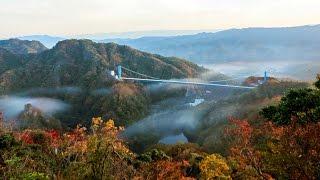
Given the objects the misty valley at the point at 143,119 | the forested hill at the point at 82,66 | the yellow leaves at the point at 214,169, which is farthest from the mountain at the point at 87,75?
the yellow leaves at the point at 214,169

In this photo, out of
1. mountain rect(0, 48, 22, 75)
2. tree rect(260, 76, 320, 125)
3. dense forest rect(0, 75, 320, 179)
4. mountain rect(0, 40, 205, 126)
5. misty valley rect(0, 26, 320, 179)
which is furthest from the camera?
mountain rect(0, 48, 22, 75)

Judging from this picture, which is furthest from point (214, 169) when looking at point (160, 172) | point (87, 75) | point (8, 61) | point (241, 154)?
point (8, 61)

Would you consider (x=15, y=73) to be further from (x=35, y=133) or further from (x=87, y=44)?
(x=35, y=133)

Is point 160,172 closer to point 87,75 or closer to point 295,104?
point 295,104

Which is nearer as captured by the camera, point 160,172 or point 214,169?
point 160,172

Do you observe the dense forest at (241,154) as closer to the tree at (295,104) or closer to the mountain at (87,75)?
the tree at (295,104)

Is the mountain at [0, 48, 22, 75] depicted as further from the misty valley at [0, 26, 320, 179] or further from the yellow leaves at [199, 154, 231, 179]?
the yellow leaves at [199, 154, 231, 179]

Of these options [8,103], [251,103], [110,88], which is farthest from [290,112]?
[8,103]

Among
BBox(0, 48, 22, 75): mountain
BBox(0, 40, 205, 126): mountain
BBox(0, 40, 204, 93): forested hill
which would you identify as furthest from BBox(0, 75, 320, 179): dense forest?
BBox(0, 48, 22, 75): mountain
